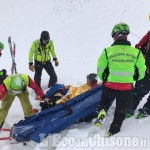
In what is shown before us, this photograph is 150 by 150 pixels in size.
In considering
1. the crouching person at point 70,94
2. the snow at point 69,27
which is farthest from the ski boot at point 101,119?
the snow at point 69,27

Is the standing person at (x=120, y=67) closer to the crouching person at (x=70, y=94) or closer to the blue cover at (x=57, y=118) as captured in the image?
the blue cover at (x=57, y=118)

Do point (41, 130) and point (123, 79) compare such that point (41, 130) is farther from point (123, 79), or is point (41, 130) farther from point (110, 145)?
point (123, 79)

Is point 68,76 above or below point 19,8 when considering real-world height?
below

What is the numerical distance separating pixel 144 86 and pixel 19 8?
11.2m

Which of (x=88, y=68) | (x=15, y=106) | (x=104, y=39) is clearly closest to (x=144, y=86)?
(x=15, y=106)

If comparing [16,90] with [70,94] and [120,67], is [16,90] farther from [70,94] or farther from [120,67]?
[120,67]

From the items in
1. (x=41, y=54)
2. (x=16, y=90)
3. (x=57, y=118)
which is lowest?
(x=57, y=118)

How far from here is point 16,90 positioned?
6.60 m

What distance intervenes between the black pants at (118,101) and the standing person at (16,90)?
1645 millimetres

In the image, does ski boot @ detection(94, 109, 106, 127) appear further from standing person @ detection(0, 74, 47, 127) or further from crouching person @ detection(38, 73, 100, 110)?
standing person @ detection(0, 74, 47, 127)

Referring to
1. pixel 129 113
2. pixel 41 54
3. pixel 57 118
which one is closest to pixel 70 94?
pixel 57 118

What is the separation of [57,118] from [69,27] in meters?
8.03

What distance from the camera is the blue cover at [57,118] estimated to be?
606 cm

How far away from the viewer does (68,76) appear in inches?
387
